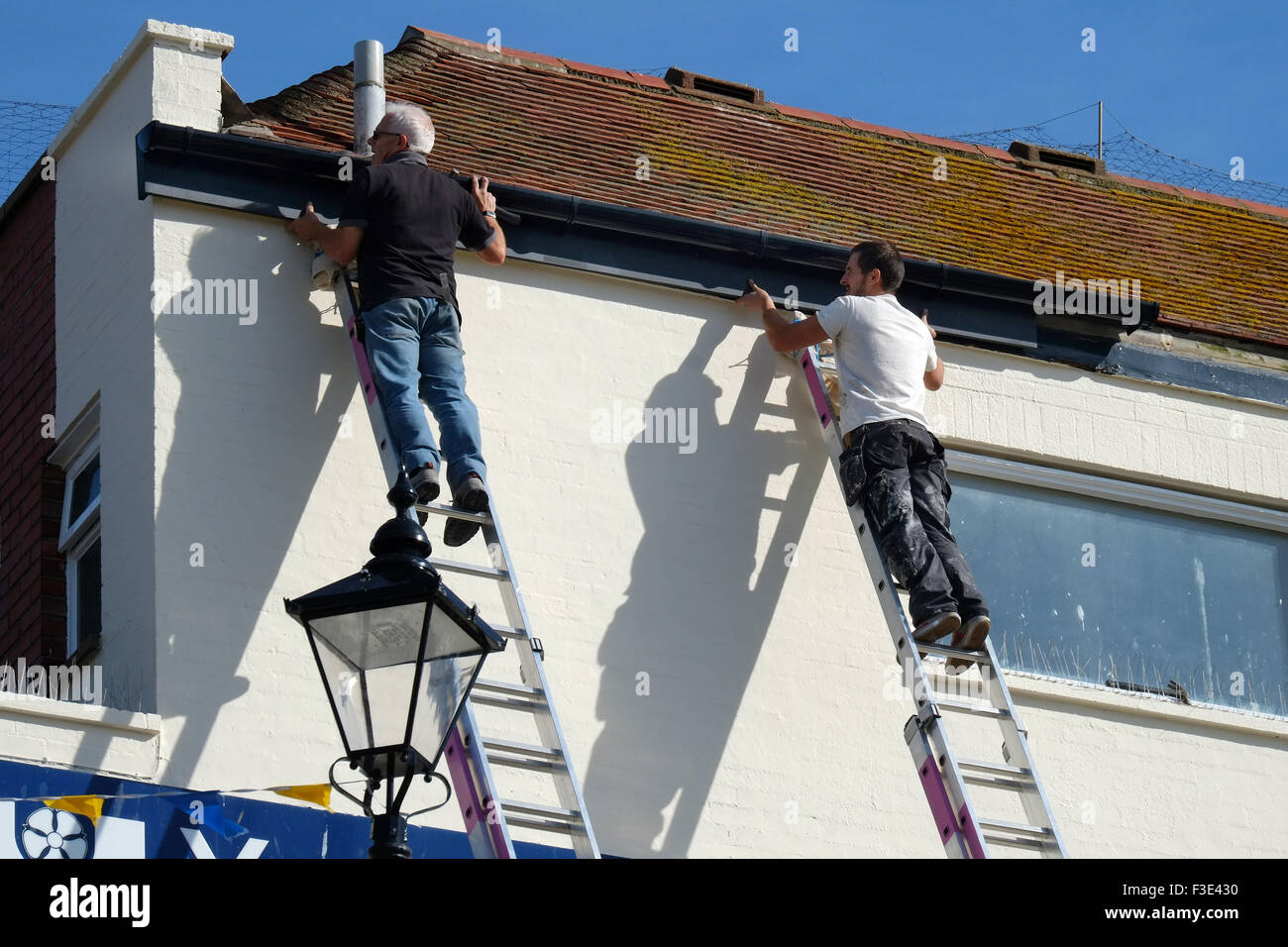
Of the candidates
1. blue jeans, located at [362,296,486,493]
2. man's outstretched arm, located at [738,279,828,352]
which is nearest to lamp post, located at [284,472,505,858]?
blue jeans, located at [362,296,486,493]

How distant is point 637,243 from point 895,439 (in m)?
1.75

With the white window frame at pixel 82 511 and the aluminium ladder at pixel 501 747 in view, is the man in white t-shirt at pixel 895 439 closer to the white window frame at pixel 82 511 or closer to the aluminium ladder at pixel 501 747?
the aluminium ladder at pixel 501 747

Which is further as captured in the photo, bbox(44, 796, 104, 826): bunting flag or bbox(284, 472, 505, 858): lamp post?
bbox(44, 796, 104, 826): bunting flag

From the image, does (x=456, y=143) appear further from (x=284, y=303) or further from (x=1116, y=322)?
(x=1116, y=322)

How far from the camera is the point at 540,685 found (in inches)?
315

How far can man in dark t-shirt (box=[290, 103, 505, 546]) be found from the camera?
27.8 ft

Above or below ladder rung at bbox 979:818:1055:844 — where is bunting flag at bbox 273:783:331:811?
above

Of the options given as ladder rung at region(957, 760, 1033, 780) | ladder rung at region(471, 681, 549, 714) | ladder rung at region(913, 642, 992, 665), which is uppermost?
ladder rung at region(913, 642, 992, 665)

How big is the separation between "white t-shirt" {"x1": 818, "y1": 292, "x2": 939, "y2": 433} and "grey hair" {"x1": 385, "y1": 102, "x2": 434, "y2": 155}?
76.6 inches

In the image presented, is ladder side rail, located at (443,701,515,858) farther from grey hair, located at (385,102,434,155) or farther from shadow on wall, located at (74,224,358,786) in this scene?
grey hair, located at (385,102,434,155)

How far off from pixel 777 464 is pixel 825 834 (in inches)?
71.1

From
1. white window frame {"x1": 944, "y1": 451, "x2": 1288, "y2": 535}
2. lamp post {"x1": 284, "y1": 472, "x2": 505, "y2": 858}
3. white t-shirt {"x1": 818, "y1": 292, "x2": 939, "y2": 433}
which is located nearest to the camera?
lamp post {"x1": 284, "y1": 472, "x2": 505, "y2": 858}

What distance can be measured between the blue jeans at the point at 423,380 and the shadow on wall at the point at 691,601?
1233 mm

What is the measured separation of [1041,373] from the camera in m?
10.9
